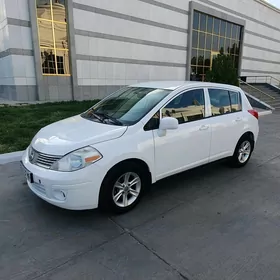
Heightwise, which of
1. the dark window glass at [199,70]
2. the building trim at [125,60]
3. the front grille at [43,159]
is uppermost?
the building trim at [125,60]

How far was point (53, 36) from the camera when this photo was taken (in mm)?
12305

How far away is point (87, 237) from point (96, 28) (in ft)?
42.6

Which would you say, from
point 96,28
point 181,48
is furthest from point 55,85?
point 181,48

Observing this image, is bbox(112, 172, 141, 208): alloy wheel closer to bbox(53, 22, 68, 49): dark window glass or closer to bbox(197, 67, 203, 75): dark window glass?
bbox(53, 22, 68, 49): dark window glass

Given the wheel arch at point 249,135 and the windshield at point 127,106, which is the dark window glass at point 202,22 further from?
the windshield at point 127,106

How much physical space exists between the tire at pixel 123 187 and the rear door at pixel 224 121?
61.7 inches

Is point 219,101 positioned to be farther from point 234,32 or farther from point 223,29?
point 234,32

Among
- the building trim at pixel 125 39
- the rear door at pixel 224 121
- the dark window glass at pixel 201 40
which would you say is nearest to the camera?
the rear door at pixel 224 121

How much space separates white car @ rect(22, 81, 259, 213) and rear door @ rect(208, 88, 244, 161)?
17 millimetres

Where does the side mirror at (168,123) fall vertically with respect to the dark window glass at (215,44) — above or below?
below

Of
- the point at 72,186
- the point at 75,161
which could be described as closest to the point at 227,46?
the point at 75,161

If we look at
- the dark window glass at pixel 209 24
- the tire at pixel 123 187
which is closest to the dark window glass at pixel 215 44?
the dark window glass at pixel 209 24

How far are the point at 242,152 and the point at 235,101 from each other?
1.03 m

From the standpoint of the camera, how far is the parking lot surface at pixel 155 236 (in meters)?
2.30
